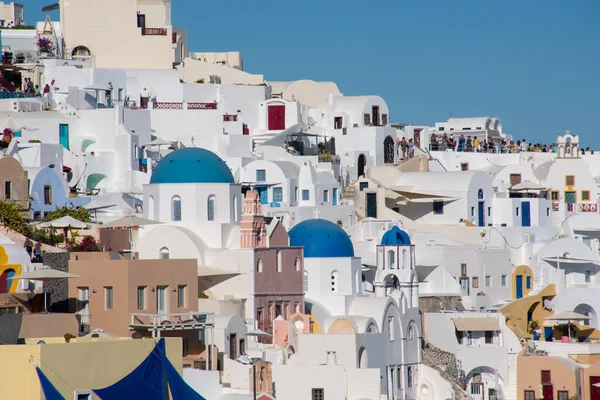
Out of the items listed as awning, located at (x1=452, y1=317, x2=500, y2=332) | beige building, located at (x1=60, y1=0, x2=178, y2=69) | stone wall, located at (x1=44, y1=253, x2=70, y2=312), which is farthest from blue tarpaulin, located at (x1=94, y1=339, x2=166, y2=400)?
beige building, located at (x1=60, y1=0, x2=178, y2=69)

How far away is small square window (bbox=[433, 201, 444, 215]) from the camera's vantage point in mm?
84188

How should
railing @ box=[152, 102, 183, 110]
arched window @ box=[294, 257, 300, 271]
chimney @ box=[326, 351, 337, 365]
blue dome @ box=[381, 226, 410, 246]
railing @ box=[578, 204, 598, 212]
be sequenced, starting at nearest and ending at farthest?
1. chimney @ box=[326, 351, 337, 365]
2. arched window @ box=[294, 257, 300, 271]
3. blue dome @ box=[381, 226, 410, 246]
4. railing @ box=[152, 102, 183, 110]
5. railing @ box=[578, 204, 598, 212]

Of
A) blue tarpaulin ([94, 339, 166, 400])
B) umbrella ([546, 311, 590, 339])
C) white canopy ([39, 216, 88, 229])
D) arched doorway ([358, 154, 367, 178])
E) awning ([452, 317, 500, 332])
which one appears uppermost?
arched doorway ([358, 154, 367, 178])

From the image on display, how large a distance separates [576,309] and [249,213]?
787 inches

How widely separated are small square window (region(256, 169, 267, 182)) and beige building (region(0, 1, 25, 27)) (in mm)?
21870

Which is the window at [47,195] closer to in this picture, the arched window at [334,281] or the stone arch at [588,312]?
the arched window at [334,281]

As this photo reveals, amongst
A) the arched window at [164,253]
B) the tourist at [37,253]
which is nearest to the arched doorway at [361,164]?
the arched window at [164,253]

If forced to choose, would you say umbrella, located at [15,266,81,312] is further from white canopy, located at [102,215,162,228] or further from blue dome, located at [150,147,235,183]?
blue dome, located at [150,147,235,183]

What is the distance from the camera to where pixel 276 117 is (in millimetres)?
86625

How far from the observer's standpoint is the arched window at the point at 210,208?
212 feet

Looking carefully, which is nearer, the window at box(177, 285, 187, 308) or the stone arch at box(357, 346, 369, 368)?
the window at box(177, 285, 187, 308)

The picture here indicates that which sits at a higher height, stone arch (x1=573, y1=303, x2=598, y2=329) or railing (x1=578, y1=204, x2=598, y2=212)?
railing (x1=578, y1=204, x2=598, y2=212)

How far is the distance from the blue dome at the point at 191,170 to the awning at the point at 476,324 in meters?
11.5

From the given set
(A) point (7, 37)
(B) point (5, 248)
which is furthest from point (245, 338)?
(A) point (7, 37)
